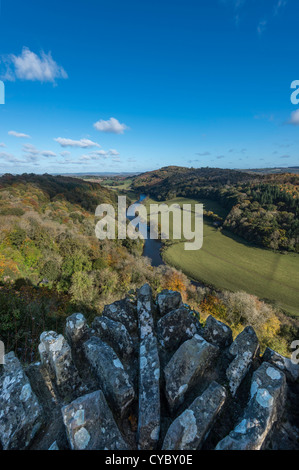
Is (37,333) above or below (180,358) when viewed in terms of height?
below

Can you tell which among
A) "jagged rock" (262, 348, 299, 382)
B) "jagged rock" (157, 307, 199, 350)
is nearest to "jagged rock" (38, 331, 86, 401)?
"jagged rock" (157, 307, 199, 350)

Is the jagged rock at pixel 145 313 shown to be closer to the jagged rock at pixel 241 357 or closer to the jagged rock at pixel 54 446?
the jagged rock at pixel 241 357

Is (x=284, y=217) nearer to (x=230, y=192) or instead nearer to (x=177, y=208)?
(x=230, y=192)

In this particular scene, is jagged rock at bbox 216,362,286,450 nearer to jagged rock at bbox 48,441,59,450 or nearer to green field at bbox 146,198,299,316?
jagged rock at bbox 48,441,59,450

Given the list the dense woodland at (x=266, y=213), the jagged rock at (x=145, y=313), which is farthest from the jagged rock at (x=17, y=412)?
the dense woodland at (x=266, y=213)

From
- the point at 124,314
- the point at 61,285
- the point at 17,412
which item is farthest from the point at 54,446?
the point at 61,285

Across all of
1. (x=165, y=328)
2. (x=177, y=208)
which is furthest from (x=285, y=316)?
(x=177, y=208)
